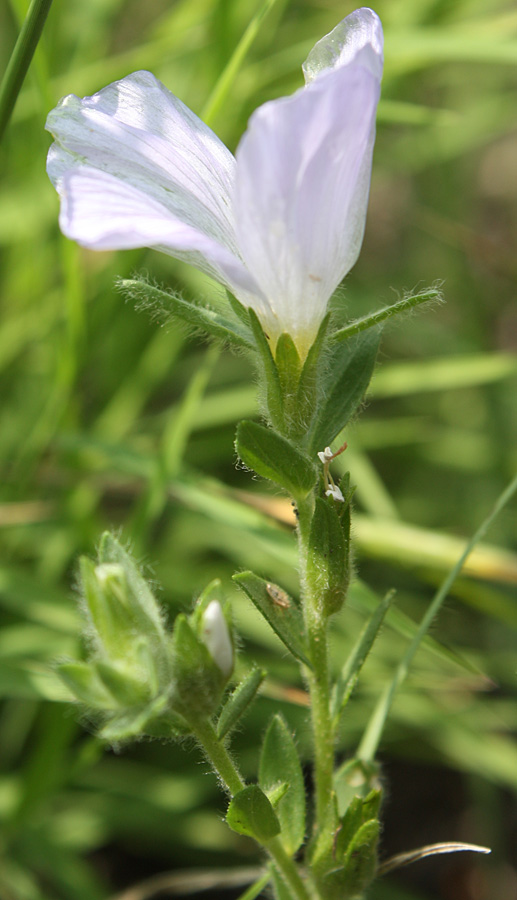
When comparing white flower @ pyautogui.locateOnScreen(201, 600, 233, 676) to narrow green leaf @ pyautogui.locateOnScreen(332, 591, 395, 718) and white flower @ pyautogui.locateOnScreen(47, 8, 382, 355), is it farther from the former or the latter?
white flower @ pyautogui.locateOnScreen(47, 8, 382, 355)

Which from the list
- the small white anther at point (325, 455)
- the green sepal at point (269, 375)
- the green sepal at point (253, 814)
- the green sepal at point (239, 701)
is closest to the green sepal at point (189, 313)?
the green sepal at point (269, 375)

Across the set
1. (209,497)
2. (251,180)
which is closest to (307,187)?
(251,180)

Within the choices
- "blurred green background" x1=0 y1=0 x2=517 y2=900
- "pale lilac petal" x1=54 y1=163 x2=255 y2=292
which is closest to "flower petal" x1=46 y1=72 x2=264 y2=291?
"pale lilac petal" x1=54 y1=163 x2=255 y2=292

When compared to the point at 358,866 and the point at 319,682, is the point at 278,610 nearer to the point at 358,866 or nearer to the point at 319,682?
the point at 319,682

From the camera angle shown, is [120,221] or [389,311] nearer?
[120,221]

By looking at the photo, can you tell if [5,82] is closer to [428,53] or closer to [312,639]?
[312,639]

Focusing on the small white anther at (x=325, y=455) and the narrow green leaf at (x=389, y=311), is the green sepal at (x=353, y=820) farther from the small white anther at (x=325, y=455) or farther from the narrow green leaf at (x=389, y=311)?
the narrow green leaf at (x=389, y=311)
